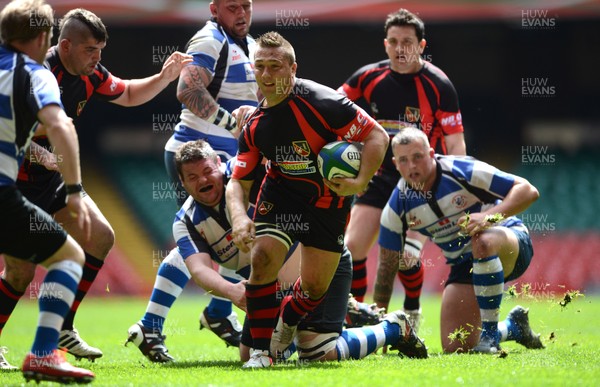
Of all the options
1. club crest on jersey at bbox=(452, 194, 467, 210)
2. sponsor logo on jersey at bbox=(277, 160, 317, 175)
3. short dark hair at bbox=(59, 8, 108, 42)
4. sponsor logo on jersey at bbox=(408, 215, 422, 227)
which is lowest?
sponsor logo on jersey at bbox=(408, 215, 422, 227)

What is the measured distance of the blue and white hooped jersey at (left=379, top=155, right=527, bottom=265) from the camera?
6.94m

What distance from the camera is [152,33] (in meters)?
22.7

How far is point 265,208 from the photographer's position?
602 cm

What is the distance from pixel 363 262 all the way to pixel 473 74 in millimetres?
15241

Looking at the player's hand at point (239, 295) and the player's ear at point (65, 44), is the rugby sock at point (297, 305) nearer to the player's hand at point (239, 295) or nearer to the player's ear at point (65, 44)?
the player's hand at point (239, 295)

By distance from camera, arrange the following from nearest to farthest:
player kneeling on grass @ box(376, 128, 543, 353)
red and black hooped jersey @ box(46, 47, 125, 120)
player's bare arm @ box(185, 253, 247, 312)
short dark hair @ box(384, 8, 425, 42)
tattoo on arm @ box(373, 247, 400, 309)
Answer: player's bare arm @ box(185, 253, 247, 312) < red and black hooped jersey @ box(46, 47, 125, 120) < player kneeling on grass @ box(376, 128, 543, 353) < tattoo on arm @ box(373, 247, 400, 309) < short dark hair @ box(384, 8, 425, 42)


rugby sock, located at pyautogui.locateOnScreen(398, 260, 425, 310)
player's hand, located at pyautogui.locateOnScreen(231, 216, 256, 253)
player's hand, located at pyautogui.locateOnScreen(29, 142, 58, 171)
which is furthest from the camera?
rugby sock, located at pyautogui.locateOnScreen(398, 260, 425, 310)

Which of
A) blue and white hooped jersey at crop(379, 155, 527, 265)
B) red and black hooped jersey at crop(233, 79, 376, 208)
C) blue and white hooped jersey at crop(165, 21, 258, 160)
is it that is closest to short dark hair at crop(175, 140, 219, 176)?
red and black hooped jersey at crop(233, 79, 376, 208)

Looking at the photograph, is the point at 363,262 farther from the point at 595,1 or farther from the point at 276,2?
the point at 595,1

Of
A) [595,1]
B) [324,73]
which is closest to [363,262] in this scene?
[595,1]

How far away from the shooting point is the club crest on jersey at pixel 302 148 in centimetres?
587

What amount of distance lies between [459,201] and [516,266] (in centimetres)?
79

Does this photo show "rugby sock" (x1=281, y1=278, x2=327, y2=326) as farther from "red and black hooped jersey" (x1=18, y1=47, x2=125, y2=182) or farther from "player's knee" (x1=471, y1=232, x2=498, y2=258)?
"red and black hooped jersey" (x1=18, y1=47, x2=125, y2=182)

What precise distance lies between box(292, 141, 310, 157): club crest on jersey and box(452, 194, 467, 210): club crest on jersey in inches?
71.2
